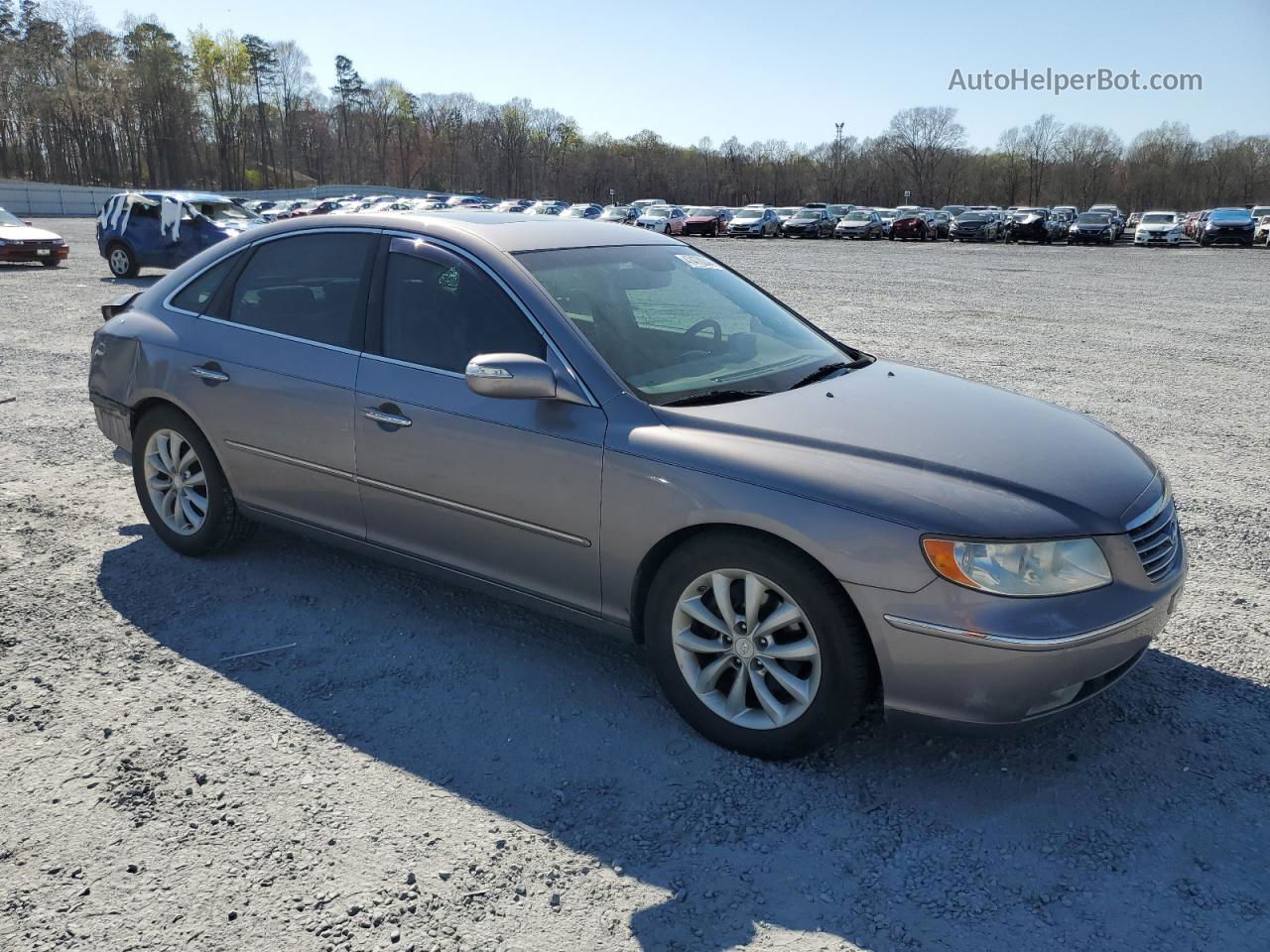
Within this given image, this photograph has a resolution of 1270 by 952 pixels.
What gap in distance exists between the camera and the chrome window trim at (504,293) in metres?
3.35

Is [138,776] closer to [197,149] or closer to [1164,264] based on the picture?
[1164,264]

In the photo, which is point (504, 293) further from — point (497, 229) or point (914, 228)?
point (914, 228)

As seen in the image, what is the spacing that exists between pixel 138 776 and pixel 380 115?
137472 mm

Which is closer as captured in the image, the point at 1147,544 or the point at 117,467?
the point at 1147,544

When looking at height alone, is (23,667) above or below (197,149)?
below

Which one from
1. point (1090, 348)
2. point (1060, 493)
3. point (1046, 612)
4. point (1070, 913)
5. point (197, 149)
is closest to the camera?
point (1070, 913)

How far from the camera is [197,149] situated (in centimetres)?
10181

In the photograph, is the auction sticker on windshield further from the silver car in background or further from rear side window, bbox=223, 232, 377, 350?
rear side window, bbox=223, 232, 377, 350

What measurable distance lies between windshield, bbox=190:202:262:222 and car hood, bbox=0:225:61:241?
5264 mm

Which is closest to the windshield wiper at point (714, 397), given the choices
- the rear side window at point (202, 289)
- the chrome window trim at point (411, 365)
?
the chrome window trim at point (411, 365)

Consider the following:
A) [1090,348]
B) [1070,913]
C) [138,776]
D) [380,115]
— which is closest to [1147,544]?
[1070,913]

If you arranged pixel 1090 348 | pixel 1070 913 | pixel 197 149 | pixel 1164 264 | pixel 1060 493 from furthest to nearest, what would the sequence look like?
pixel 197 149 < pixel 1164 264 < pixel 1090 348 < pixel 1060 493 < pixel 1070 913

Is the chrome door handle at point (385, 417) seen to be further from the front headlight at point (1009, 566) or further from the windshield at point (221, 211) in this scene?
the windshield at point (221, 211)

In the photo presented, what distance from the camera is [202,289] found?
4594 mm
